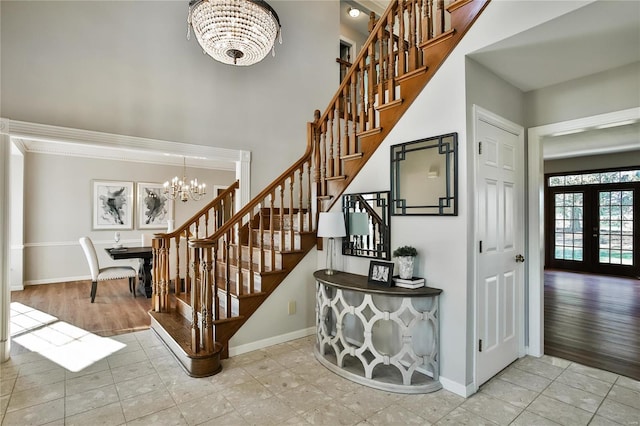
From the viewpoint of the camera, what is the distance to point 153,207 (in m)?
7.70

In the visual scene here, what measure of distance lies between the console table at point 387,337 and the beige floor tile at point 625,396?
1256 millimetres

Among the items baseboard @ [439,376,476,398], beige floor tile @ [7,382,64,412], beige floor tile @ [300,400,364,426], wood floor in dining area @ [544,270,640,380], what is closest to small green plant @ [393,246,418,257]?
baseboard @ [439,376,476,398]

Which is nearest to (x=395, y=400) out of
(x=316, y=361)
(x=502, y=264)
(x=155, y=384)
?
(x=316, y=361)

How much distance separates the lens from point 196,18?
2438 mm

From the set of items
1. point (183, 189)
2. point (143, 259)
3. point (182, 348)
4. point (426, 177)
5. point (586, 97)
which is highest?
point (586, 97)

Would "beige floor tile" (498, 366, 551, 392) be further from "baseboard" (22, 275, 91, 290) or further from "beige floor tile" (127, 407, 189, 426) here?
"baseboard" (22, 275, 91, 290)

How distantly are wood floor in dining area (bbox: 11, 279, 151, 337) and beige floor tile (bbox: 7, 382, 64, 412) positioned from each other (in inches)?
48.7

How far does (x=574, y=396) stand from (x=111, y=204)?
26.5 feet

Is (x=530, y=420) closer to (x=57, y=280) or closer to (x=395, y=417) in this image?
(x=395, y=417)

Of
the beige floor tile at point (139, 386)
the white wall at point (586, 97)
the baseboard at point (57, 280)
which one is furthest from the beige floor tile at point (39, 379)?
the white wall at point (586, 97)

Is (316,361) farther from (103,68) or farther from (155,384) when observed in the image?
(103,68)

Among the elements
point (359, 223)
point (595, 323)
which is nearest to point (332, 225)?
point (359, 223)

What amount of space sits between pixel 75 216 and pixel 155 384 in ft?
18.6

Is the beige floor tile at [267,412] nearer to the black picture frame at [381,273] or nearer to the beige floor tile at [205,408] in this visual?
the beige floor tile at [205,408]
